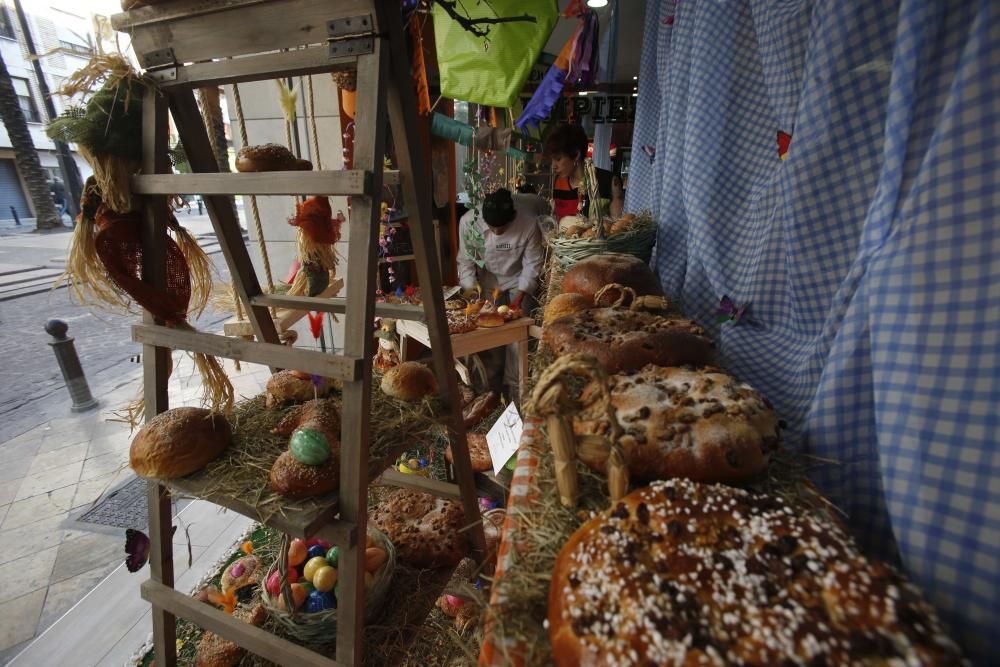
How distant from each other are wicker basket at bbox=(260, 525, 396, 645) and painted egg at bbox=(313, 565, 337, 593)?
109 mm

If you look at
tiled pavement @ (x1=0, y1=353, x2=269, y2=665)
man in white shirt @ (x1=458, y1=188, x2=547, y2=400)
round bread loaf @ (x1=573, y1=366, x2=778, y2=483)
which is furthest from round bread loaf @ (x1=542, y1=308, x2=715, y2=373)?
man in white shirt @ (x1=458, y1=188, x2=547, y2=400)

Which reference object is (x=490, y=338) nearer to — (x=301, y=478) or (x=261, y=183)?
(x=301, y=478)

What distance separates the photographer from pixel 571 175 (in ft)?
13.3

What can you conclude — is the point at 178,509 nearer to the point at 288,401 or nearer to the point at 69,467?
the point at 69,467

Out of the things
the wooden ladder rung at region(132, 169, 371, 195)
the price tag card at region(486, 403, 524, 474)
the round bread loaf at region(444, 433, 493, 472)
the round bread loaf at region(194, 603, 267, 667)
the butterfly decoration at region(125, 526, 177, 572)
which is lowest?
the round bread loaf at region(194, 603, 267, 667)

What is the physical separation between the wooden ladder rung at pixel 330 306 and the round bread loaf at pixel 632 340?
0.57 meters

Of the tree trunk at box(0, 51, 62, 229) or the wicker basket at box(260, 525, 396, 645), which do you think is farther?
the tree trunk at box(0, 51, 62, 229)

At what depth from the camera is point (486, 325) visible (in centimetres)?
296

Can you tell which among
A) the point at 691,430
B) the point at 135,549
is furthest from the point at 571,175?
the point at 135,549

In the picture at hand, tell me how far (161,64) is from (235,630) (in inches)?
70.6

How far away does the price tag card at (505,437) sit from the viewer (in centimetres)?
170

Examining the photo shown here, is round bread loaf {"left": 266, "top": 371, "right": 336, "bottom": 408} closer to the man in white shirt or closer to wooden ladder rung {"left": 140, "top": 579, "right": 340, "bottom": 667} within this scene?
wooden ladder rung {"left": 140, "top": 579, "right": 340, "bottom": 667}

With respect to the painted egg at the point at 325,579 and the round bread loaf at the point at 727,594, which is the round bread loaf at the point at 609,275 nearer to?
the round bread loaf at the point at 727,594

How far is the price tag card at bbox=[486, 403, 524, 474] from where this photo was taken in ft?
5.57
